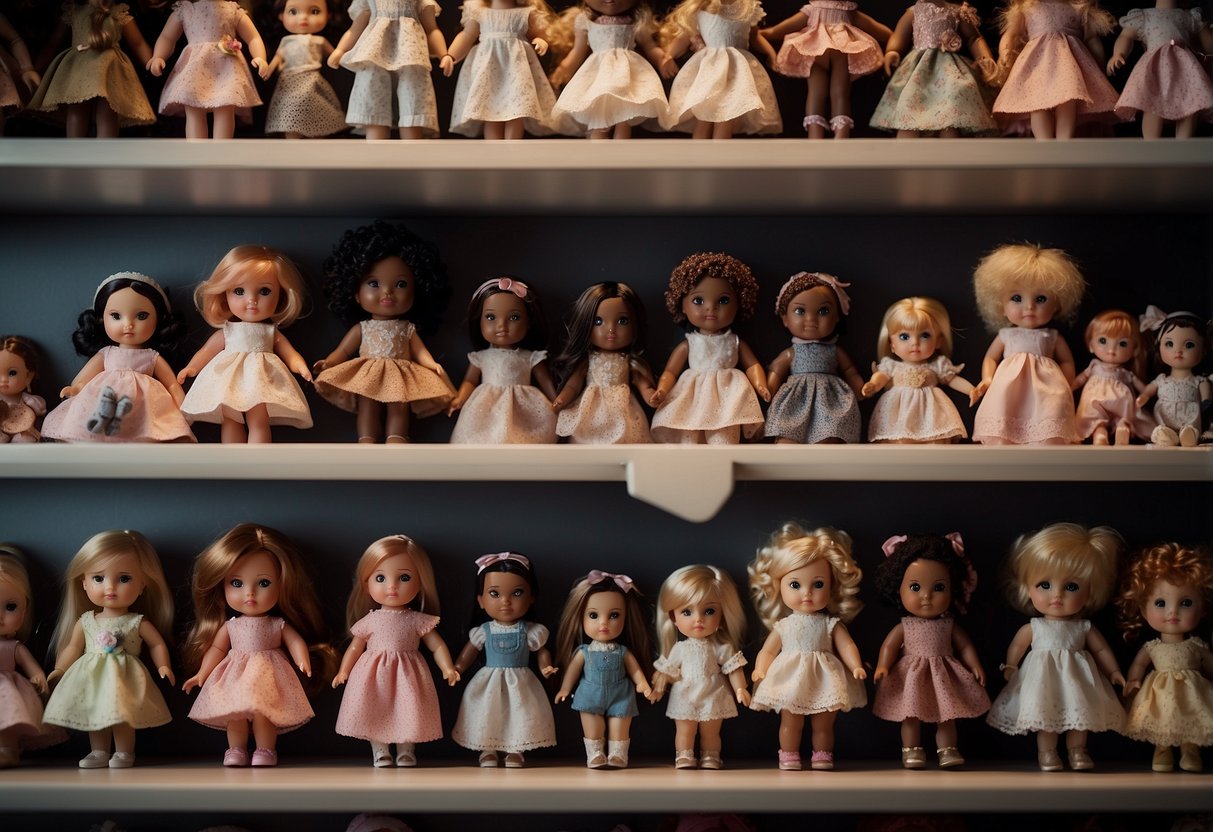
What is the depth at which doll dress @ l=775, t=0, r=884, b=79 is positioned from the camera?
2.12 meters

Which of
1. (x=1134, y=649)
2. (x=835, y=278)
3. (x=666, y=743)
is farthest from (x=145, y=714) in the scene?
(x=1134, y=649)

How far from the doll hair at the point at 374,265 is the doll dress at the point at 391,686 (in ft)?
1.72

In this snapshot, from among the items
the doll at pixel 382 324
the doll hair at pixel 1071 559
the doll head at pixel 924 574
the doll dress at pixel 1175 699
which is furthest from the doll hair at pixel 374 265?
the doll dress at pixel 1175 699

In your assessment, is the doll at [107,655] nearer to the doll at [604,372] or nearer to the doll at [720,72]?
the doll at [604,372]

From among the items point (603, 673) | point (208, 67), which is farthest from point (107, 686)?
point (208, 67)

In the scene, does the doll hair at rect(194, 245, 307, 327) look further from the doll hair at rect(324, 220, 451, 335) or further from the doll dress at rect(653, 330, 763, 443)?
the doll dress at rect(653, 330, 763, 443)

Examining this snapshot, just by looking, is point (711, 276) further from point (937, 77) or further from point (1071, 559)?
point (1071, 559)

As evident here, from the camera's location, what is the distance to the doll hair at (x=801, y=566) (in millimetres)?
2127

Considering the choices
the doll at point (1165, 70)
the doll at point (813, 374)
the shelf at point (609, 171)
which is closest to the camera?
the shelf at point (609, 171)

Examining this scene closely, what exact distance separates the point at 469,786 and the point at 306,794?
0.82 feet

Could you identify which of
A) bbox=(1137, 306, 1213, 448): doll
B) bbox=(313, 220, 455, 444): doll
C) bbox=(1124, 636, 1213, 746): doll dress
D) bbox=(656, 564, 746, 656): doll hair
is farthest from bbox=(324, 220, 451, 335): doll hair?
bbox=(1124, 636, 1213, 746): doll dress

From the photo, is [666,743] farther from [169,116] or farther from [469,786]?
[169,116]

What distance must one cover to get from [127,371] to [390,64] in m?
0.67

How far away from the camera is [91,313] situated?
7.13ft
